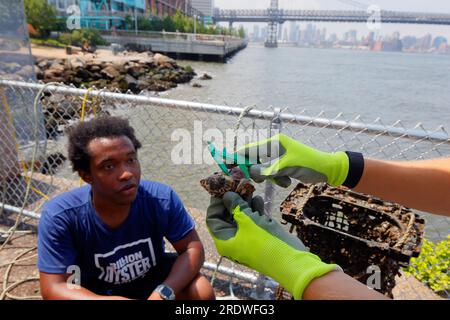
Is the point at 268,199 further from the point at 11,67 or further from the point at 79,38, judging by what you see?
the point at 79,38

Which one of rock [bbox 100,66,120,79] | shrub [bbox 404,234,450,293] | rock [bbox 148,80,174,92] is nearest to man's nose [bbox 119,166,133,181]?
shrub [bbox 404,234,450,293]

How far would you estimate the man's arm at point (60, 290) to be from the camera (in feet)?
5.73

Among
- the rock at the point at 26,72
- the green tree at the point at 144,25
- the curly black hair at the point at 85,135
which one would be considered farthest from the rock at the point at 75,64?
the green tree at the point at 144,25

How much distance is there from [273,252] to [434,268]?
2567 millimetres

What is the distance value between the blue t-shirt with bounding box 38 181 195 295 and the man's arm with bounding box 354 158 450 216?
111cm

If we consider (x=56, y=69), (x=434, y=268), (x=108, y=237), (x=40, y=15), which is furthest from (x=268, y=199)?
(x=40, y=15)

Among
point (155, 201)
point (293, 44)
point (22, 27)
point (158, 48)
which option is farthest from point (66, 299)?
point (293, 44)

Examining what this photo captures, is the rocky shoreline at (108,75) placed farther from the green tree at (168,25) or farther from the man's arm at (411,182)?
the green tree at (168,25)

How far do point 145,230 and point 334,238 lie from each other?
1.16m

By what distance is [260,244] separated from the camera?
4.76ft

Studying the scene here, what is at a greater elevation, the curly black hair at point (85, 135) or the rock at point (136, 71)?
the curly black hair at point (85, 135)

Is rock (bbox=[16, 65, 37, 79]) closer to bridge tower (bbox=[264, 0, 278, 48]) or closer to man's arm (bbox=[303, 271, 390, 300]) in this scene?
man's arm (bbox=[303, 271, 390, 300])

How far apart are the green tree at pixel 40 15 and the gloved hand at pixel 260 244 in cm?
3620

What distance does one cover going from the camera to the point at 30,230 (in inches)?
134
